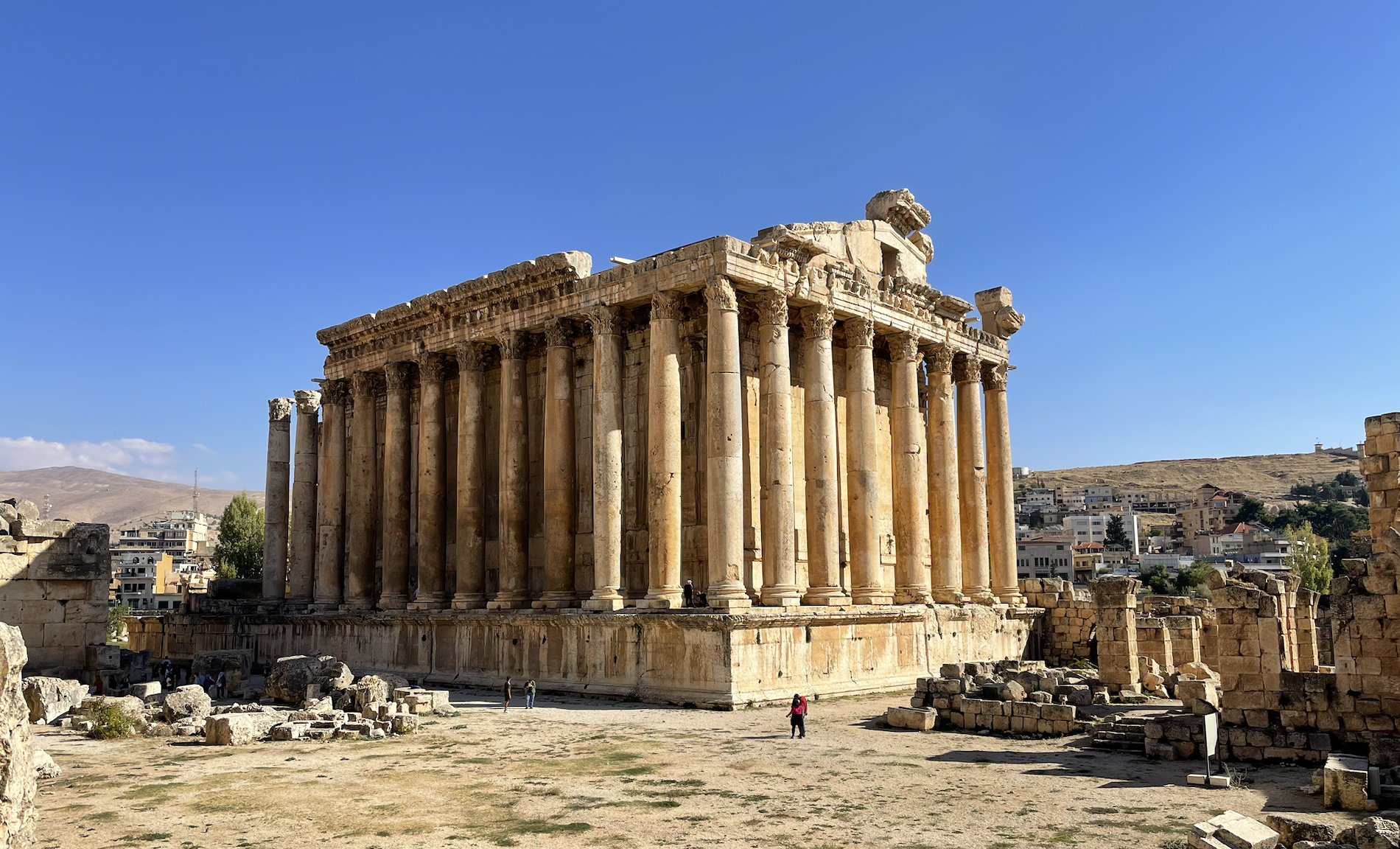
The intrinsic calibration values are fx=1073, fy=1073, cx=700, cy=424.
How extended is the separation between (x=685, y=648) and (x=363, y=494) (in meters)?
15.5

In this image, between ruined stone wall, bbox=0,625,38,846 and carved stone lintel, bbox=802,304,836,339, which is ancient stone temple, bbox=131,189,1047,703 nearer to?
carved stone lintel, bbox=802,304,836,339

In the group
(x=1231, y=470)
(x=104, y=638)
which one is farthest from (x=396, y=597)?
(x=1231, y=470)

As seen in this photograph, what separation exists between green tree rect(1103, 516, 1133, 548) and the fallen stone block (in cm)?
11305

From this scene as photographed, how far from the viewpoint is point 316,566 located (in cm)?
3381

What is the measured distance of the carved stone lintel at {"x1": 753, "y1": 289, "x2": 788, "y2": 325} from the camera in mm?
23406

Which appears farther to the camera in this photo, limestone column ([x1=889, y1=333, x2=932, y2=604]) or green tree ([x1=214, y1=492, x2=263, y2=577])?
green tree ([x1=214, y1=492, x2=263, y2=577])

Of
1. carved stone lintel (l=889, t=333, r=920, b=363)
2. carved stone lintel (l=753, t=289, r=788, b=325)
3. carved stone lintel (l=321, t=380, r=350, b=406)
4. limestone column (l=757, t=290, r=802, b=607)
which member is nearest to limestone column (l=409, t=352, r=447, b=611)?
carved stone lintel (l=321, t=380, r=350, b=406)

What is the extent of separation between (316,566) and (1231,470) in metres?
170

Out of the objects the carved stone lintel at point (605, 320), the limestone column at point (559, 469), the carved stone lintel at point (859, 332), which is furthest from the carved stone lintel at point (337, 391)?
the carved stone lintel at point (859, 332)

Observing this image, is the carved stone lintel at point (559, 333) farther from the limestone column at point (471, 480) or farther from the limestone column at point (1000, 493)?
the limestone column at point (1000, 493)

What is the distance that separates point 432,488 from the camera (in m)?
29.5

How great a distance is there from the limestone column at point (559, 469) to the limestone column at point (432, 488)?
425 centimetres

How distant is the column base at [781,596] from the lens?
873 inches

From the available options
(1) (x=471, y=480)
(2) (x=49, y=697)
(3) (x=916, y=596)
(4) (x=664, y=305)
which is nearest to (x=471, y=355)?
(1) (x=471, y=480)
